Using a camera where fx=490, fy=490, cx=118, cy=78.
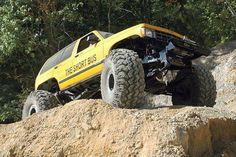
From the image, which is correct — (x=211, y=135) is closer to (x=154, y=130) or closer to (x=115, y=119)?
(x=154, y=130)

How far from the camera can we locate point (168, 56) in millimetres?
9078

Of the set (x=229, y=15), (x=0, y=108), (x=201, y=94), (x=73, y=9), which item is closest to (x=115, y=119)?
(x=201, y=94)

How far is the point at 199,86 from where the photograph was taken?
10.0 meters

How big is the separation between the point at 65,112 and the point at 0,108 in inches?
433

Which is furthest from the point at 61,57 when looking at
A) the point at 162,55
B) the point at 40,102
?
the point at 162,55

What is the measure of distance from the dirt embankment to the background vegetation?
1029 centimetres

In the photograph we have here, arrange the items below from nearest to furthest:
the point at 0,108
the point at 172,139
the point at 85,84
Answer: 1. the point at 172,139
2. the point at 85,84
3. the point at 0,108

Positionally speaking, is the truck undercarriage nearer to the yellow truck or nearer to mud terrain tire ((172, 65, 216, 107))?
the yellow truck

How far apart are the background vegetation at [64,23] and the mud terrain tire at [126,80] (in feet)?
33.7

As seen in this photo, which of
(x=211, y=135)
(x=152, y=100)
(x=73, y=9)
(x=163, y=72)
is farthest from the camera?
(x=73, y=9)

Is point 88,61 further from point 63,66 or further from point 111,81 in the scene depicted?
point 111,81

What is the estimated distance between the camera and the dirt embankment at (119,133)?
6570 millimetres

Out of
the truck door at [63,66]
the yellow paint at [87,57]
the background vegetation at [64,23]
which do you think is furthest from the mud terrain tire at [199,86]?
the background vegetation at [64,23]

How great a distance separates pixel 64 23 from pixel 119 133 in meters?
14.4
